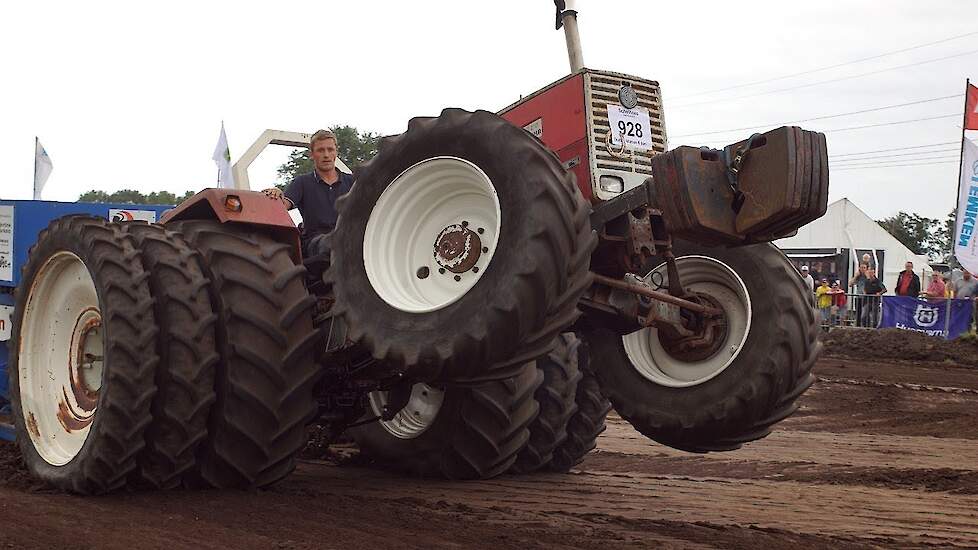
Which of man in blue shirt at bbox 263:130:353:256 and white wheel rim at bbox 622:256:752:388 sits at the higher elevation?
man in blue shirt at bbox 263:130:353:256

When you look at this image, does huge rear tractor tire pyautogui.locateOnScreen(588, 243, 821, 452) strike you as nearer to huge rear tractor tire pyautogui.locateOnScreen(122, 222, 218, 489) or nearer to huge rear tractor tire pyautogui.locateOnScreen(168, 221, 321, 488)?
huge rear tractor tire pyautogui.locateOnScreen(168, 221, 321, 488)

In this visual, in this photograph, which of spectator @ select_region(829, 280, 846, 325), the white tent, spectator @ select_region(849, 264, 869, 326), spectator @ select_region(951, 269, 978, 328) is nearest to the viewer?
spectator @ select_region(951, 269, 978, 328)

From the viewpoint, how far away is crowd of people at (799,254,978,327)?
18219 mm

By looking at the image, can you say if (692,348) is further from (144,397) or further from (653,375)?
(144,397)

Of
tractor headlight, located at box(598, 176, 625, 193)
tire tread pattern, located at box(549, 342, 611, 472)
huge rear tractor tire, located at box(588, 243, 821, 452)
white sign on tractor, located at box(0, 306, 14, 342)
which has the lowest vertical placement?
tire tread pattern, located at box(549, 342, 611, 472)

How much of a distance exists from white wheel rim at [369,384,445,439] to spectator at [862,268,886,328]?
566 inches

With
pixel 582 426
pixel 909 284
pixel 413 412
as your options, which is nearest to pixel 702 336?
pixel 582 426

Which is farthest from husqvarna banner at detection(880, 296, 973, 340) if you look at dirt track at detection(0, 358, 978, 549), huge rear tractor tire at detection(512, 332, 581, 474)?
huge rear tractor tire at detection(512, 332, 581, 474)

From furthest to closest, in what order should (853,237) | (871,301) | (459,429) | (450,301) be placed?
(853,237) < (871,301) < (459,429) < (450,301)

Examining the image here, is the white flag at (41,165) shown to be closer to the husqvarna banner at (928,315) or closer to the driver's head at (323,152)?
the driver's head at (323,152)

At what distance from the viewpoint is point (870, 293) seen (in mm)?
19969

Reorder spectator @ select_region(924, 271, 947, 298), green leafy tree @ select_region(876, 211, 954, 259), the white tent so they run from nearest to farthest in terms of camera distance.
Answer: spectator @ select_region(924, 271, 947, 298)
the white tent
green leafy tree @ select_region(876, 211, 954, 259)

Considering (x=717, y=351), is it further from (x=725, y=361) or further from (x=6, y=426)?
(x=6, y=426)

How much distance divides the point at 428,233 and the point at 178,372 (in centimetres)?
139
